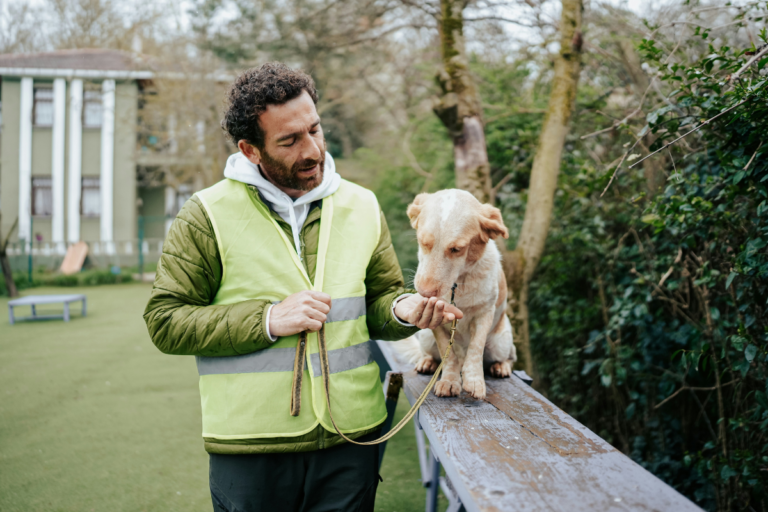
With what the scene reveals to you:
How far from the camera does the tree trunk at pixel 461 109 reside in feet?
15.7

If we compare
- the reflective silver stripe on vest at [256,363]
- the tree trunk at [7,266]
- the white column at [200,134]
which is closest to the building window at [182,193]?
the white column at [200,134]

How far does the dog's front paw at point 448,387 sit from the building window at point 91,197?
2193cm

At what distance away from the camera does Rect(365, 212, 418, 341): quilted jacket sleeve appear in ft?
7.61

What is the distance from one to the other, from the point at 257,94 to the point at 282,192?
1.27ft

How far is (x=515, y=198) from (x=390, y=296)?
3.92 metres

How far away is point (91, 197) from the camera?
69.8 ft

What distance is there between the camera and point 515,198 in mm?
5906

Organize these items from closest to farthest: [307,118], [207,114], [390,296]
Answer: [307,118] → [390,296] → [207,114]

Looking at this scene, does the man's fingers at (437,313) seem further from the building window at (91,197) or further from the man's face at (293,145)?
the building window at (91,197)

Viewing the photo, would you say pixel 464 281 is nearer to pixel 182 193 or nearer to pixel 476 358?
pixel 476 358

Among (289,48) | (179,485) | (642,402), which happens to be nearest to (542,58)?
(642,402)

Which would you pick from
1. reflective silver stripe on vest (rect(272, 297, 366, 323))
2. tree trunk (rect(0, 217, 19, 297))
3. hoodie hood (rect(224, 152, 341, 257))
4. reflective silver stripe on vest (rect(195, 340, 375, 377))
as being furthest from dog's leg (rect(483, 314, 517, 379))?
tree trunk (rect(0, 217, 19, 297))

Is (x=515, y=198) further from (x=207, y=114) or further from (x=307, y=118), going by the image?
(x=207, y=114)

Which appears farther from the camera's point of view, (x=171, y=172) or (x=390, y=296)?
(x=171, y=172)
